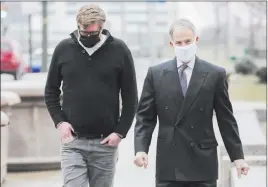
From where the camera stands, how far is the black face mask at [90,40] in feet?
13.9

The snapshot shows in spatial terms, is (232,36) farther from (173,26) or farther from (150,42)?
(173,26)

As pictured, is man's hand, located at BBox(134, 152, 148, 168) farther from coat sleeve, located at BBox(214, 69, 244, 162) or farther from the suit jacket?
coat sleeve, located at BBox(214, 69, 244, 162)

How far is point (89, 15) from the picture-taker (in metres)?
4.16

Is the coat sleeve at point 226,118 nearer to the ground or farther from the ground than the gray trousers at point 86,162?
farther from the ground

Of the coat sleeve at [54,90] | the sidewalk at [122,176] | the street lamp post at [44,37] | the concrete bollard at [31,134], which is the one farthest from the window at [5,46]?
the coat sleeve at [54,90]

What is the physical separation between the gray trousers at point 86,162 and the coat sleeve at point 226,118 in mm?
809

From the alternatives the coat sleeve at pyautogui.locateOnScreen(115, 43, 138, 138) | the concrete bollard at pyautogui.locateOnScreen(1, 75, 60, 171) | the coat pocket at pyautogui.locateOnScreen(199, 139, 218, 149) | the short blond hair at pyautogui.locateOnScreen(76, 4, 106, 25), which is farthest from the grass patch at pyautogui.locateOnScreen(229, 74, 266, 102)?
the coat pocket at pyautogui.locateOnScreen(199, 139, 218, 149)

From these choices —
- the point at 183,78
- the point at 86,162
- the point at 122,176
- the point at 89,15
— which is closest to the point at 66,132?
the point at 86,162

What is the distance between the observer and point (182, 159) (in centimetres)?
381

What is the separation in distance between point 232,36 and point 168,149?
30567 millimetres

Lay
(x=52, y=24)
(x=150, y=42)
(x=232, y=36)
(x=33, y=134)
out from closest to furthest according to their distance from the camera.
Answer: (x=33, y=134) < (x=150, y=42) < (x=52, y=24) < (x=232, y=36)

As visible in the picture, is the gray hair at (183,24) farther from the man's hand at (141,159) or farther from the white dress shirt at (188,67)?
the man's hand at (141,159)

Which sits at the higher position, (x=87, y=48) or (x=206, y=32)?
(x=87, y=48)

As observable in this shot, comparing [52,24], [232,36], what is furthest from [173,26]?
[232,36]
